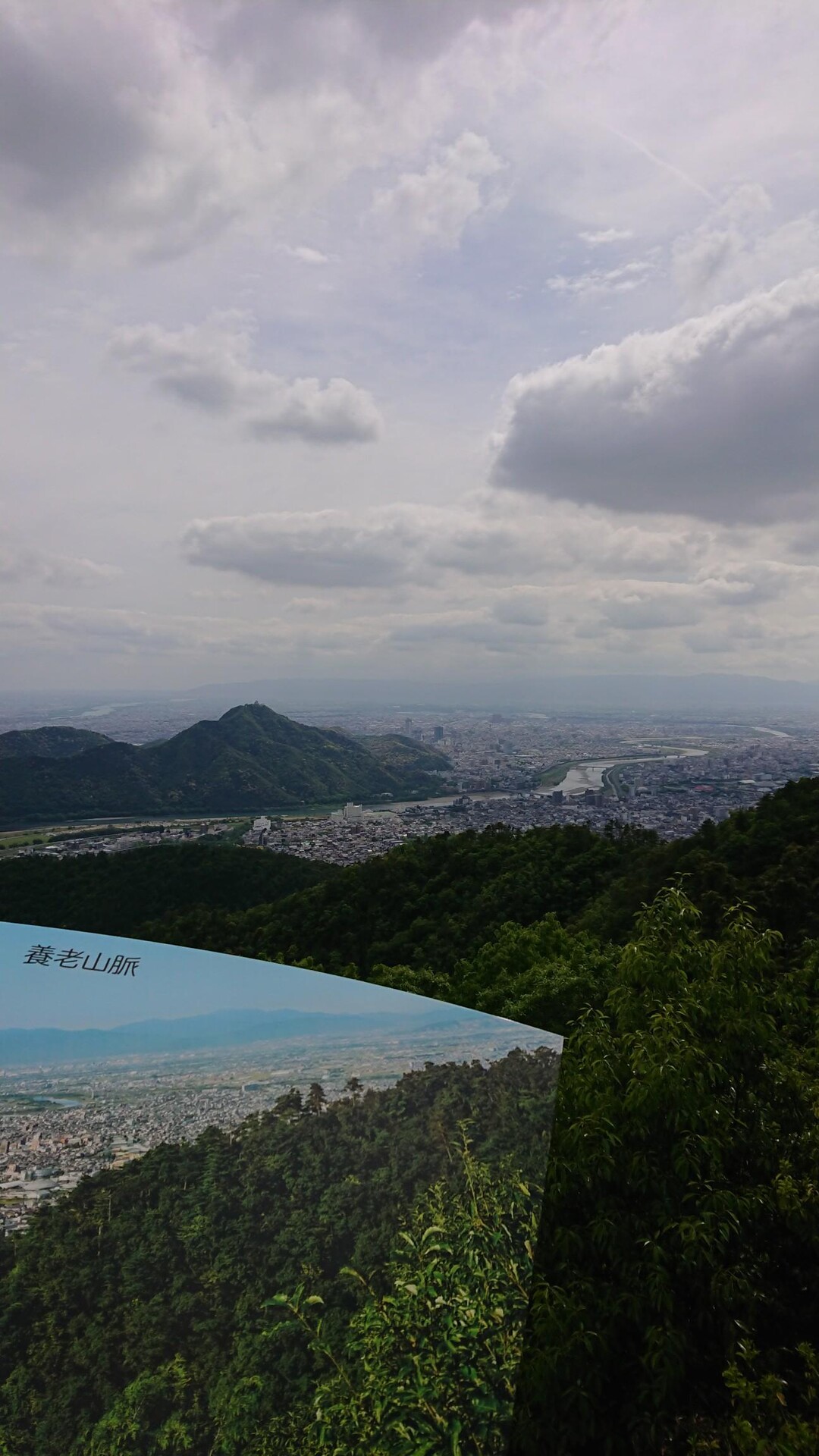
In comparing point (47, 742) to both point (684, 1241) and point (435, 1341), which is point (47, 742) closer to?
point (435, 1341)

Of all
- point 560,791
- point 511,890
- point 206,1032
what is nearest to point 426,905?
point 511,890

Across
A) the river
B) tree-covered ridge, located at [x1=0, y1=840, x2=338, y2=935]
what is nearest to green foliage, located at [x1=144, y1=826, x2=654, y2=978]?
tree-covered ridge, located at [x1=0, y1=840, x2=338, y2=935]

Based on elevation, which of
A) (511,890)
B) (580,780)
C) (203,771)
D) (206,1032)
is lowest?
(511,890)

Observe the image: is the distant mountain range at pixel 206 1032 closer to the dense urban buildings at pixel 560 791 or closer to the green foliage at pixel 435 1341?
the green foliage at pixel 435 1341

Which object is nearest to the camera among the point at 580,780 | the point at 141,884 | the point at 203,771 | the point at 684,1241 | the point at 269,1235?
the point at 684,1241

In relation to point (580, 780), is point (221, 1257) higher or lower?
lower

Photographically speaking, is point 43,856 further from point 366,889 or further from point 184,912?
point 366,889

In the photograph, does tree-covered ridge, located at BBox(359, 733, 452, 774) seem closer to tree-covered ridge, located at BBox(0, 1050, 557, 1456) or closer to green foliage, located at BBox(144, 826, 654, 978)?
green foliage, located at BBox(144, 826, 654, 978)
